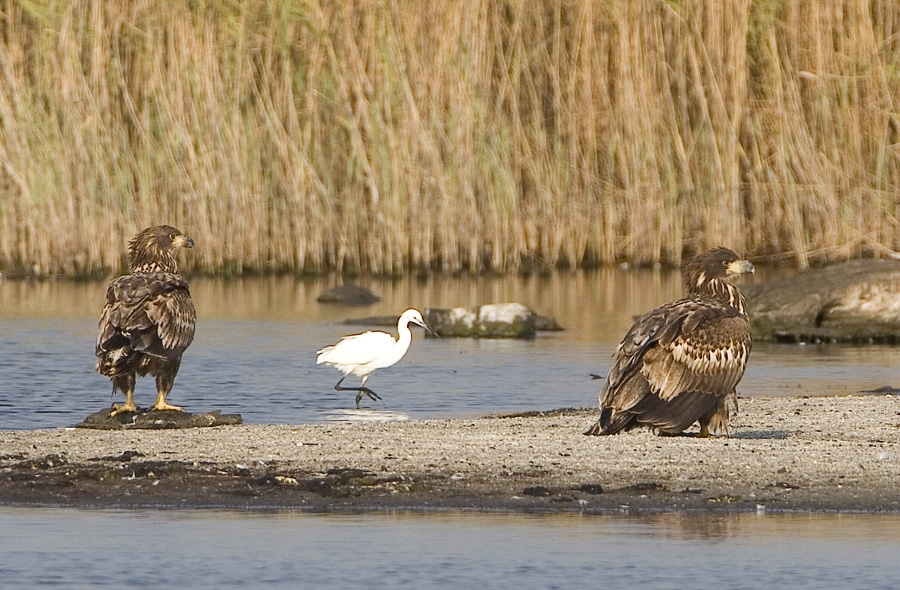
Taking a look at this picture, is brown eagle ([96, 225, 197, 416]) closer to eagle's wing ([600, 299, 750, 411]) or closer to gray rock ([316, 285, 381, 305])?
eagle's wing ([600, 299, 750, 411])

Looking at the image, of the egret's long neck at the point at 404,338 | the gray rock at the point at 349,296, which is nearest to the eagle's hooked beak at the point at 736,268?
the egret's long neck at the point at 404,338

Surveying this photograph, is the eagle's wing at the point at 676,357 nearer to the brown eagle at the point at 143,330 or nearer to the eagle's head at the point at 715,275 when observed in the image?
the eagle's head at the point at 715,275

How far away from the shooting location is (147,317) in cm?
1252

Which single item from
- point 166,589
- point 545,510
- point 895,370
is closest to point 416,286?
point 895,370

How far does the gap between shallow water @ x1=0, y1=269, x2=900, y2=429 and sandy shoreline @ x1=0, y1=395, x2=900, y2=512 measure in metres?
2.37

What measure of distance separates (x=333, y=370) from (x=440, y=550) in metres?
9.32

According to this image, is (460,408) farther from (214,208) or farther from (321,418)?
(214,208)

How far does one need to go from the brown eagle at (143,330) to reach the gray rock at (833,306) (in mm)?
9058

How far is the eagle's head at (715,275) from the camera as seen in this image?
12.3 m

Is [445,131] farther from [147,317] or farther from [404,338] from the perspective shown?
[147,317]

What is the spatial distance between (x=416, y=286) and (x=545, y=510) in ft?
56.7

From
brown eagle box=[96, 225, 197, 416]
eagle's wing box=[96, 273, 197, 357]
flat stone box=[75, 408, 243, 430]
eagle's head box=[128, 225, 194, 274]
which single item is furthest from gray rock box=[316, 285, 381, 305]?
flat stone box=[75, 408, 243, 430]

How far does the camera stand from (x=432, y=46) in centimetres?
2680

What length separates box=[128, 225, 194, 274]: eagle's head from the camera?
13961mm
